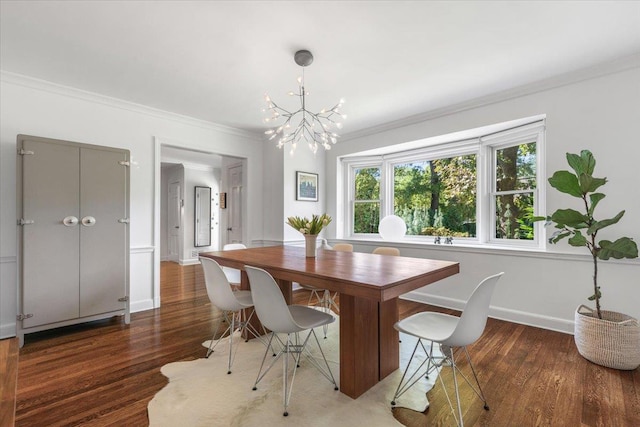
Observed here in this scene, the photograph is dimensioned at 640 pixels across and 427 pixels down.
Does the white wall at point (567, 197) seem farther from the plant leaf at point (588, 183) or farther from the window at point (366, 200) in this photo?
the window at point (366, 200)

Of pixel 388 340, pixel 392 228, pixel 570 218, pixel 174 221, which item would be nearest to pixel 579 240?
pixel 570 218

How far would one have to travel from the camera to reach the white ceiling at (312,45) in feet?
6.57

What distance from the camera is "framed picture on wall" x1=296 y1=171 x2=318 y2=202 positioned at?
191 inches

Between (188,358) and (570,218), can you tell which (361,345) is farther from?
(570,218)

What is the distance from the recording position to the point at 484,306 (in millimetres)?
1660

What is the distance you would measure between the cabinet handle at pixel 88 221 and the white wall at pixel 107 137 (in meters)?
0.60

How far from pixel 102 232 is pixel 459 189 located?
4.45 meters

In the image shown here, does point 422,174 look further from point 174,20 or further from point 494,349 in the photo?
point 174,20

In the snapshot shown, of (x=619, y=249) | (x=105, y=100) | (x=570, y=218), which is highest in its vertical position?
(x=105, y=100)

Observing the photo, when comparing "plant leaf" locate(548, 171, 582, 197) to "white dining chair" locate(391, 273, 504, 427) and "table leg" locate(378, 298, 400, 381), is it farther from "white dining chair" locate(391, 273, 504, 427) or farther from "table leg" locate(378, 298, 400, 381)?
"table leg" locate(378, 298, 400, 381)

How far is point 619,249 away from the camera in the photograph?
2.33 m

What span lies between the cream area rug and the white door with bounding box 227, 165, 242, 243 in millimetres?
3014

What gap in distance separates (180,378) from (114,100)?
3192mm

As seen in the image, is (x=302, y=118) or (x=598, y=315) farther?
(x=302, y=118)
